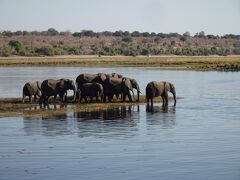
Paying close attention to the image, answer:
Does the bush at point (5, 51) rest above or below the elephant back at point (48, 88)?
above

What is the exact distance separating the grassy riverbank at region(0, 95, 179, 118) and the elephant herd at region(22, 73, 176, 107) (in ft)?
2.20

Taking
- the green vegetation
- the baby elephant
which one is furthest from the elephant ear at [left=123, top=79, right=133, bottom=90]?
the green vegetation

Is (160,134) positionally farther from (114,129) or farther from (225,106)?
(225,106)

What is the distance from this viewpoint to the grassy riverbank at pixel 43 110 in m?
27.4

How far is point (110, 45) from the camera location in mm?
155750

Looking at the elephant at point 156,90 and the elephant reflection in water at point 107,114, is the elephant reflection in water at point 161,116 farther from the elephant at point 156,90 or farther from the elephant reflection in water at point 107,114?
the elephant reflection in water at point 107,114

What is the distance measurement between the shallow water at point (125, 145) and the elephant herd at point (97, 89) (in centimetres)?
226

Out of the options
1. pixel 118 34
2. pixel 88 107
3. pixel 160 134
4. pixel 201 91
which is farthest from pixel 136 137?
pixel 118 34

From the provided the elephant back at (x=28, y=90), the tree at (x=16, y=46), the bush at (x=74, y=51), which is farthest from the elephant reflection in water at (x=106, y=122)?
the bush at (x=74, y=51)

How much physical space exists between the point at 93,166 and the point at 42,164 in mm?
1365

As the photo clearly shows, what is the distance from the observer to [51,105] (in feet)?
102

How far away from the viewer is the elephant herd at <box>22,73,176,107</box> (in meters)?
32.2

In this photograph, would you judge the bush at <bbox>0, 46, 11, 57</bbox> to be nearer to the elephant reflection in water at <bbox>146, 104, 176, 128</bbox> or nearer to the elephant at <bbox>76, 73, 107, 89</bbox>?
the elephant at <bbox>76, 73, 107, 89</bbox>

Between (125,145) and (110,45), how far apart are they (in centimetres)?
13688
